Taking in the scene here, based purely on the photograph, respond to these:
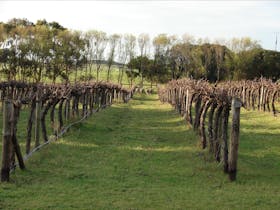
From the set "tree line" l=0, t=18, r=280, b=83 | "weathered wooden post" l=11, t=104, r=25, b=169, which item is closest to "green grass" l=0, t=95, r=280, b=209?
"weathered wooden post" l=11, t=104, r=25, b=169

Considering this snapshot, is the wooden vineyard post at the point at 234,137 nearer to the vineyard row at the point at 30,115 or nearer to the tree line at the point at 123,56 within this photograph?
the vineyard row at the point at 30,115

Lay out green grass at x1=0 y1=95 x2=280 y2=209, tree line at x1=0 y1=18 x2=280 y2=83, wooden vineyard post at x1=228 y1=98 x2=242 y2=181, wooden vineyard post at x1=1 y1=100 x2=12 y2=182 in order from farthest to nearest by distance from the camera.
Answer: tree line at x1=0 y1=18 x2=280 y2=83, wooden vineyard post at x1=228 y1=98 x2=242 y2=181, wooden vineyard post at x1=1 y1=100 x2=12 y2=182, green grass at x1=0 y1=95 x2=280 y2=209

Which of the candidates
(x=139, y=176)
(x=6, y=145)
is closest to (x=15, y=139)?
(x=6, y=145)

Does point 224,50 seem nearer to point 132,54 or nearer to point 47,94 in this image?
point 132,54

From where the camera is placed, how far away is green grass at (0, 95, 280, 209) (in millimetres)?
8148

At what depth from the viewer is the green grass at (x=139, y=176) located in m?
8.15

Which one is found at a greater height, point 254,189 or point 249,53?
point 249,53

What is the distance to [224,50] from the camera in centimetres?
7588

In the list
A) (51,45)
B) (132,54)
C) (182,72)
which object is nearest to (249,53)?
(182,72)

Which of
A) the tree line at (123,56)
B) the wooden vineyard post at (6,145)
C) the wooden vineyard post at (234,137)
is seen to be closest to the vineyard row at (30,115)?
the wooden vineyard post at (6,145)

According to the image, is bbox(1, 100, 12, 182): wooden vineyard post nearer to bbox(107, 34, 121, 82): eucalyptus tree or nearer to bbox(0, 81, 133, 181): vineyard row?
bbox(0, 81, 133, 181): vineyard row

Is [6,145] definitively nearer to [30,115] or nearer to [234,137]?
[30,115]

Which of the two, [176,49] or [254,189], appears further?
[176,49]

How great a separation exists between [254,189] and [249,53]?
216 feet
